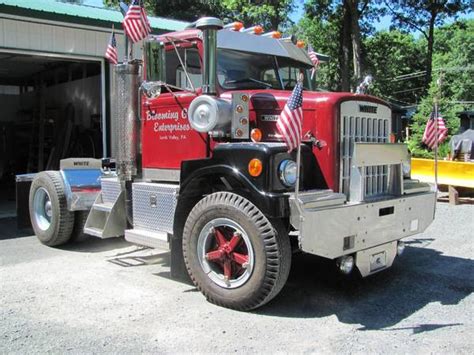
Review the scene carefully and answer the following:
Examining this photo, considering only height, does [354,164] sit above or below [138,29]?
below

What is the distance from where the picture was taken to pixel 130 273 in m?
5.96

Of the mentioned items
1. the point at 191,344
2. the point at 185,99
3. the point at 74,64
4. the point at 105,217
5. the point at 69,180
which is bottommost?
the point at 191,344

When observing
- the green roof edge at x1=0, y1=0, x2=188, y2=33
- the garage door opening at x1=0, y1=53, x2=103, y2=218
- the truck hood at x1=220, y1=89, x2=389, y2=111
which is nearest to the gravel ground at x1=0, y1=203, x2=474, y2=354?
the truck hood at x1=220, y1=89, x2=389, y2=111

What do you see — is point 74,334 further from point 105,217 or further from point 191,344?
point 105,217

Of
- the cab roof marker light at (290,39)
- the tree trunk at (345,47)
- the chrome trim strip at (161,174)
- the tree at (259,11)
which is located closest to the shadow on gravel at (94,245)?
the chrome trim strip at (161,174)

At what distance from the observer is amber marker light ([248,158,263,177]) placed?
4.47 metres

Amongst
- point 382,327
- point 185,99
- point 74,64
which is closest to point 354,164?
point 382,327

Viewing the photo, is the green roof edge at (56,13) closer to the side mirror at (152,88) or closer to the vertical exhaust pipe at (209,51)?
the side mirror at (152,88)

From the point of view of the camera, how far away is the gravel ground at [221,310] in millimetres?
4020

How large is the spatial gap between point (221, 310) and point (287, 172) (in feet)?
4.51

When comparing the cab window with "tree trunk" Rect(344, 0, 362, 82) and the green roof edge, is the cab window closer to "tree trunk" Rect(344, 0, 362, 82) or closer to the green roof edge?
the green roof edge

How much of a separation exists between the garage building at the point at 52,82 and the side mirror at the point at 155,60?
3.60 metres

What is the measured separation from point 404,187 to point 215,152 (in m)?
2.02

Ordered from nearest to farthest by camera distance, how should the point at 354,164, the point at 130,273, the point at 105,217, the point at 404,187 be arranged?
the point at 354,164 → the point at 404,187 → the point at 130,273 → the point at 105,217
